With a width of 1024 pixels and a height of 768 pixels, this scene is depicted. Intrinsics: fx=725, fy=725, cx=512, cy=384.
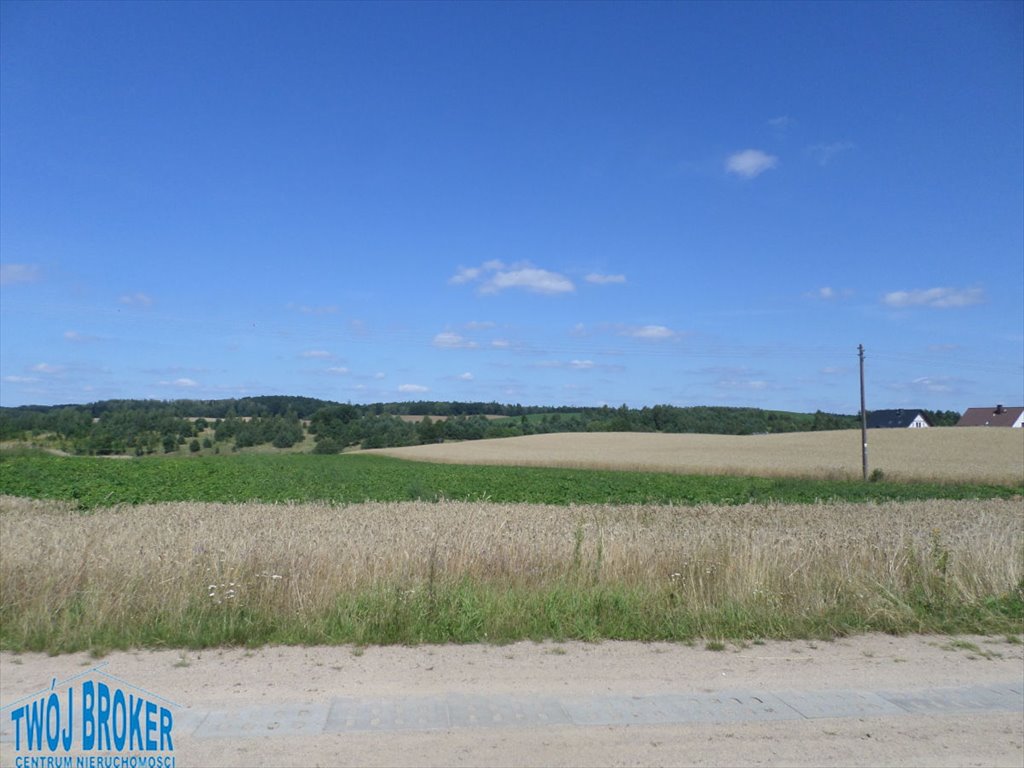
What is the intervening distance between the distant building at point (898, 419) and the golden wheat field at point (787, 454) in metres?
27.8

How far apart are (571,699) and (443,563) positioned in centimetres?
328

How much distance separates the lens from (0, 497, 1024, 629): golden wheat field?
24.7 feet

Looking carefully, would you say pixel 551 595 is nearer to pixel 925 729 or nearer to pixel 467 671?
pixel 467 671

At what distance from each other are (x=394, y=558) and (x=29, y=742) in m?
4.14

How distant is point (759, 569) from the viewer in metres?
8.45

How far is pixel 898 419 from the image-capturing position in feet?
302

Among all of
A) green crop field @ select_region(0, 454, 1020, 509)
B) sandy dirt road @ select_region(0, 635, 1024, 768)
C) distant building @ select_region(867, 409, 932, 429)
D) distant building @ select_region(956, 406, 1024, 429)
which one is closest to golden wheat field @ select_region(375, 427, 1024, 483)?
green crop field @ select_region(0, 454, 1020, 509)

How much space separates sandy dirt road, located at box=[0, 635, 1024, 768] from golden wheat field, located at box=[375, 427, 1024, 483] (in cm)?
3732

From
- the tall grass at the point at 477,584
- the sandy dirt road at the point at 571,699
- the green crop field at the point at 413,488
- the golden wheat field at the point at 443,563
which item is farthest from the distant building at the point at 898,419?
the sandy dirt road at the point at 571,699

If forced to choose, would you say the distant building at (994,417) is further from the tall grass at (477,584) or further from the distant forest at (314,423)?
the tall grass at (477,584)

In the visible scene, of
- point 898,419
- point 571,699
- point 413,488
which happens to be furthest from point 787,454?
point 571,699

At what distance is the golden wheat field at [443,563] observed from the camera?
753cm

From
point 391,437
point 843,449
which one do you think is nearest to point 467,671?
point 843,449

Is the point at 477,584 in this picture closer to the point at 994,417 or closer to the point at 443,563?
the point at 443,563
